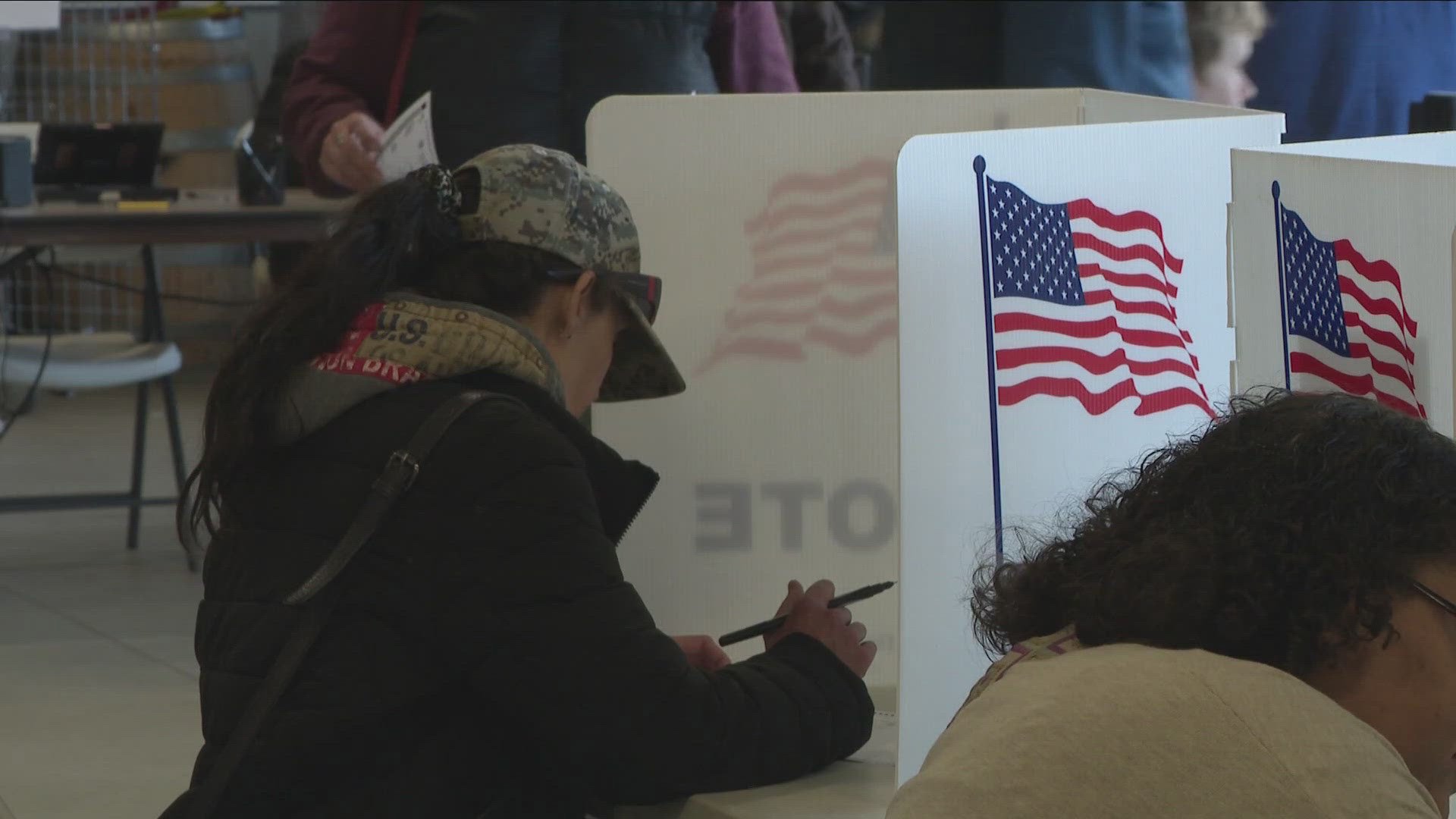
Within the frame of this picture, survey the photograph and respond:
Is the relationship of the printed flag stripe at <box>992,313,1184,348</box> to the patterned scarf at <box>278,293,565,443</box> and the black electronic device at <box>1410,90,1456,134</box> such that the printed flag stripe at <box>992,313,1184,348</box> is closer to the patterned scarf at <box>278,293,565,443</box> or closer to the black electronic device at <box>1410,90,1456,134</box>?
the patterned scarf at <box>278,293,565,443</box>

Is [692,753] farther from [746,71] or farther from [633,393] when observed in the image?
[746,71]

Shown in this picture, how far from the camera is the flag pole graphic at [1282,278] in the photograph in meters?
1.20

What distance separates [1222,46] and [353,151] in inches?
62.1

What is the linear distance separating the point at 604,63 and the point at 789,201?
70 centimetres

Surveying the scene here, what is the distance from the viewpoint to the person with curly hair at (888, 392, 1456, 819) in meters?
0.79

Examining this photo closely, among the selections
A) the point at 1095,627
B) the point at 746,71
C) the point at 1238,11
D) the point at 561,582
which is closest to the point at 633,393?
the point at 561,582

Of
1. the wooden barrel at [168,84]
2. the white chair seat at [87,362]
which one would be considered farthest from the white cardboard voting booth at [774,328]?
the wooden barrel at [168,84]

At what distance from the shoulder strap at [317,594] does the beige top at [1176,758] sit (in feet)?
1.92

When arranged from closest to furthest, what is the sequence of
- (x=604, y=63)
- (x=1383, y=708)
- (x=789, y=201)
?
1. (x=1383, y=708)
2. (x=789, y=201)
3. (x=604, y=63)

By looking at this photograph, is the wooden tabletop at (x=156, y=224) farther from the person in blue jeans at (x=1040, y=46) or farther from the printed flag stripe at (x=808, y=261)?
the printed flag stripe at (x=808, y=261)

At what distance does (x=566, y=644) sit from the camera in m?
1.28

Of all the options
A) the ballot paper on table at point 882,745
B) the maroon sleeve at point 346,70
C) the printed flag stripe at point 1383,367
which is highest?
the maroon sleeve at point 346,70

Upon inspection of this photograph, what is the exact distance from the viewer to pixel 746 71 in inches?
105

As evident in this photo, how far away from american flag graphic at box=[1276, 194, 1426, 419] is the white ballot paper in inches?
46.0
